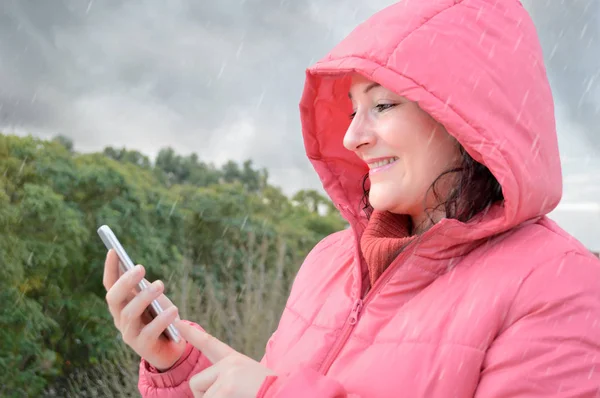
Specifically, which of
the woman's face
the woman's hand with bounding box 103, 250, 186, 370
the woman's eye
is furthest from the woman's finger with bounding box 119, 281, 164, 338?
the woman's eye

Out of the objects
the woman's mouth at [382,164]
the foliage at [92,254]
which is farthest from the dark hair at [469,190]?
the foliage at [92,254]

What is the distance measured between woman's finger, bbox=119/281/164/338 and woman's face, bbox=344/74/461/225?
65cm

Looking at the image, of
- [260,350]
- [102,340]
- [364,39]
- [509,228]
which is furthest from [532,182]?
[102,340]

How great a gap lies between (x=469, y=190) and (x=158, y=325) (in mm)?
918

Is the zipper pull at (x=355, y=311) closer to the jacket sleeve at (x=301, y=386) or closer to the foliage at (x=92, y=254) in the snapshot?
the jacket sleeve at (x=301, y=386)

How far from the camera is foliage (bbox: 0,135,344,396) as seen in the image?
520cm

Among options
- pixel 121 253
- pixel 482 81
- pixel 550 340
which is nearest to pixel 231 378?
pixel 121 253

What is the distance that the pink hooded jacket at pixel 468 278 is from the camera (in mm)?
1578

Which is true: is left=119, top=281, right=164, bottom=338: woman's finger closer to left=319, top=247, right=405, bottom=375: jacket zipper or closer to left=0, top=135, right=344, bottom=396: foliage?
left=319, top=247, right=405, bottom=375: jacket zipper

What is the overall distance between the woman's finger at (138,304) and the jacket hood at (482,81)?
2.57 feet

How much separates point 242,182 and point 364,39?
548 cm

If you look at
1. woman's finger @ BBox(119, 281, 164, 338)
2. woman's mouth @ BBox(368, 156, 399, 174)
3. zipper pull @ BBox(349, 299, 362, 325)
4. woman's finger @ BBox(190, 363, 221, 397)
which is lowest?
woman's finger @ BBox(190, 363, 221, 397)

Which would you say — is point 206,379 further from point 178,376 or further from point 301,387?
point 178,376

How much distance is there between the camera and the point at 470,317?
65.1 inches
